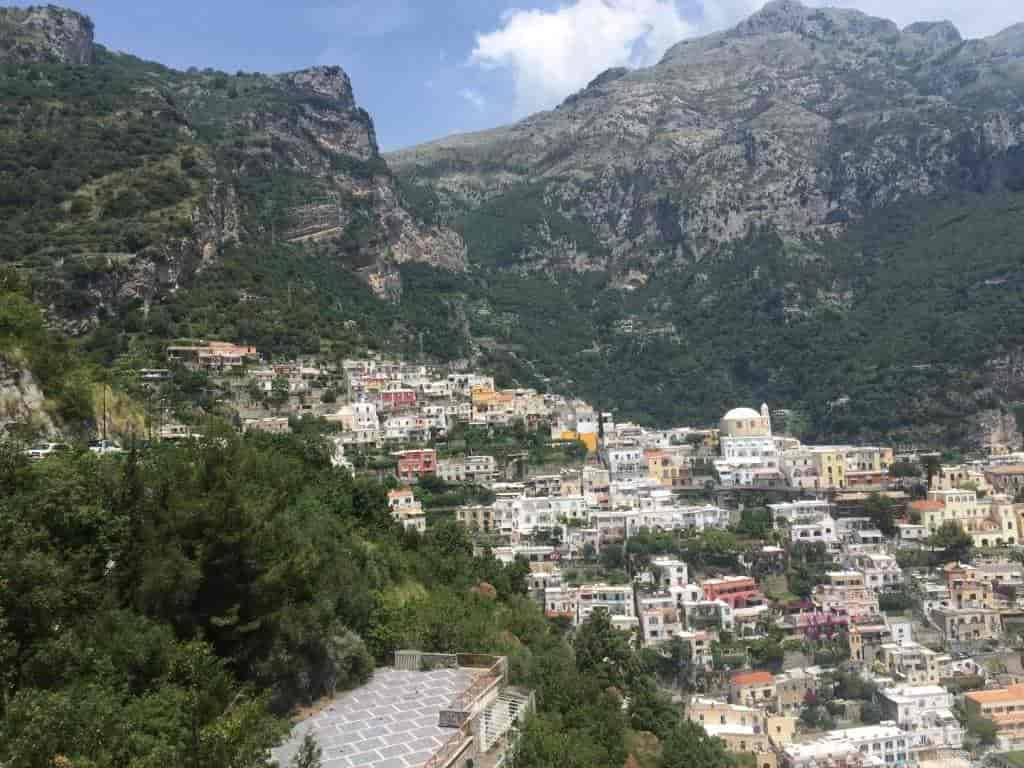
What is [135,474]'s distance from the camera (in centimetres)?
1353

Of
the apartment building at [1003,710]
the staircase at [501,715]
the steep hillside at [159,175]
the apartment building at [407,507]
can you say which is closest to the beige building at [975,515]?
the apartment building at [1003,710]

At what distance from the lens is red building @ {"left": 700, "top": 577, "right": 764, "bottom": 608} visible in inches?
1482

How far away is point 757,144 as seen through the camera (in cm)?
11281

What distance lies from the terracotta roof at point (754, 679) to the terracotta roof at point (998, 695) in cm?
693

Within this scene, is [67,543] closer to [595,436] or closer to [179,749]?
[179,749]

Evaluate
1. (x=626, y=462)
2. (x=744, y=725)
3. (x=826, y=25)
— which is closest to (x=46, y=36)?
(x=626, y=462)

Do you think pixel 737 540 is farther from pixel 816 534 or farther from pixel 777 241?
pixel 777 241

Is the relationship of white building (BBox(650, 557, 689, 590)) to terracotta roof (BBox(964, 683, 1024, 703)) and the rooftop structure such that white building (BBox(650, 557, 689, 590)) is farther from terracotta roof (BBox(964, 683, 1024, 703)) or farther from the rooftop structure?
the rooftop structure

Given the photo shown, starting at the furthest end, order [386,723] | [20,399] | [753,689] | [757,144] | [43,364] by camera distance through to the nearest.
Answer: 1. [757,144]
2. [753,689]
3. [43,364]
4. [20,399]
5. [386,723]

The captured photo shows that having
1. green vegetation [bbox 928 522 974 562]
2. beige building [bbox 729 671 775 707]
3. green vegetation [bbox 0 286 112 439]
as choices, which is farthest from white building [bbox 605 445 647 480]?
green vegetation [bbox 0 286 112 439]

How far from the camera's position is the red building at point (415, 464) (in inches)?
1763

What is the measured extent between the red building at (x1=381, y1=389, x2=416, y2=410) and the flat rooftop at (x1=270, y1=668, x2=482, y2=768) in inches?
1419

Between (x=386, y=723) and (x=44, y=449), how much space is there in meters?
8.87

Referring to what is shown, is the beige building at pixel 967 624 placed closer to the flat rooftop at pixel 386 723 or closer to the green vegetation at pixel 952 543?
the green vegetation at pixel 952 543
